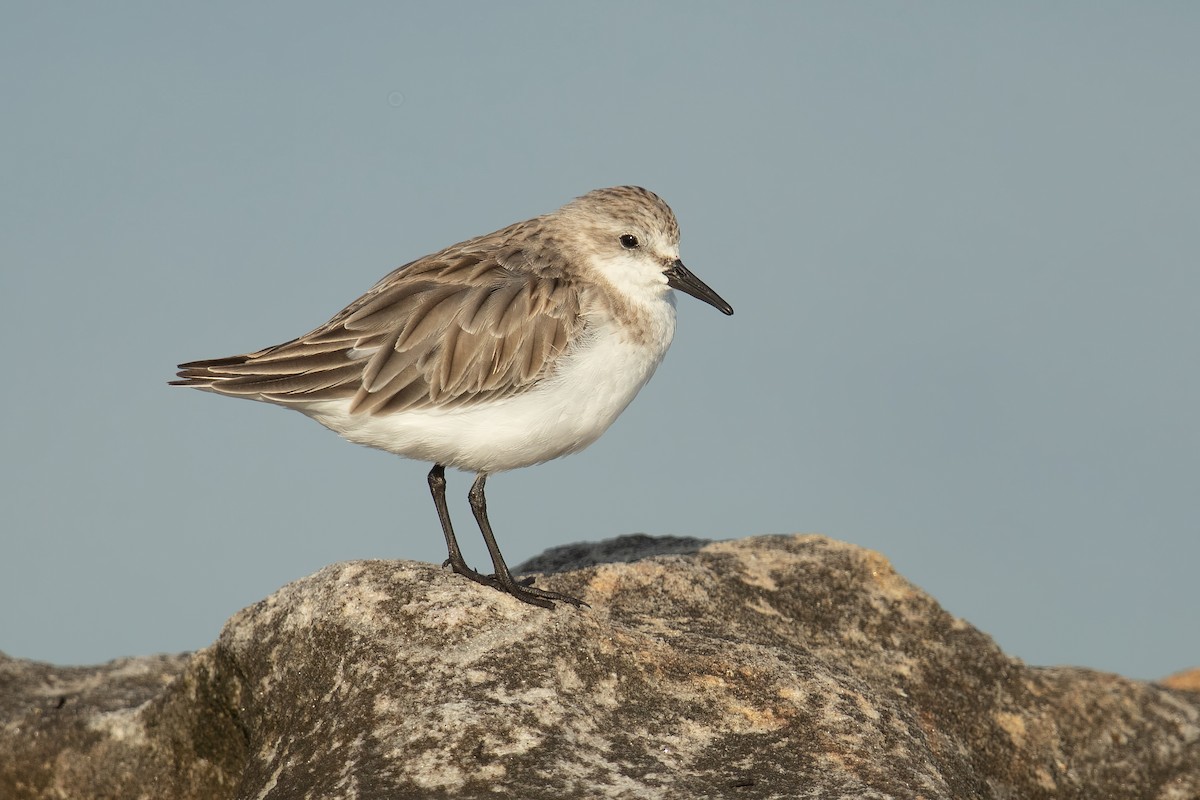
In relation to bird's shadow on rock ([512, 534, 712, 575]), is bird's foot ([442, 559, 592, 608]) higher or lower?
lower

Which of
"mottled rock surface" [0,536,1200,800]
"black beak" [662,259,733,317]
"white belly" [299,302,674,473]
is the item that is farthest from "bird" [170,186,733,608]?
"mottled rock surface" [0,536,1200,800]

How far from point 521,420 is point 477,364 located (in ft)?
1.56

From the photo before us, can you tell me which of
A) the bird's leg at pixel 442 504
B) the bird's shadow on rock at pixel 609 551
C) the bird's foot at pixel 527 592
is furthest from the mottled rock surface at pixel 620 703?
the bird's leg at pixel 442 504

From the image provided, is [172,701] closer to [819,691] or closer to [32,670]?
[32,670]

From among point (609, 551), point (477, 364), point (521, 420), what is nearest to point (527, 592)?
point (521, 420)

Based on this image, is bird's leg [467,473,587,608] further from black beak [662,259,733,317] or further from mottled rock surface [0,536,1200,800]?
black beak [662,259,733,317]

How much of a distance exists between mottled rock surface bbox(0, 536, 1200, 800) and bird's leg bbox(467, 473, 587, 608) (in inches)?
10.2

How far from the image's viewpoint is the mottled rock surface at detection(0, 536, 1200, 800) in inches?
232

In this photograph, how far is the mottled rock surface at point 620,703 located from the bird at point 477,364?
967mm

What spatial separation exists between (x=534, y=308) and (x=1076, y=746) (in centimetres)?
473

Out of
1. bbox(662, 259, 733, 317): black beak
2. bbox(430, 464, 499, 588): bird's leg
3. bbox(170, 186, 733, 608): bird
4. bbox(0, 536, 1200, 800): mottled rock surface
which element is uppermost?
bbox(662, 259, 733, 317): black beak

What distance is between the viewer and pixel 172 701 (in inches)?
324

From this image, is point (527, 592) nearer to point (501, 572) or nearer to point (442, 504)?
point (501, 572)

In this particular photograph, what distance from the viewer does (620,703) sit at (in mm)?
6414
